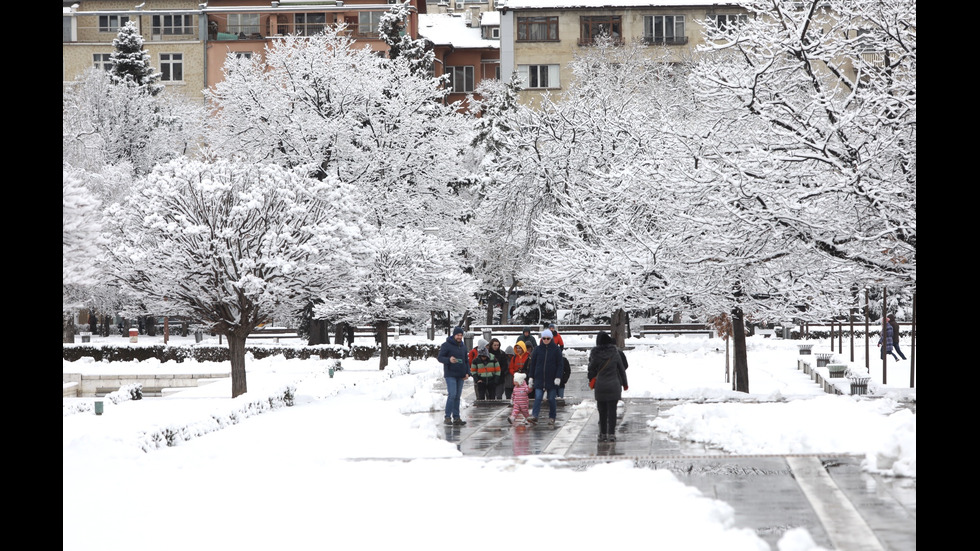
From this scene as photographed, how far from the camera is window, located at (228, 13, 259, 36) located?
6945 cm

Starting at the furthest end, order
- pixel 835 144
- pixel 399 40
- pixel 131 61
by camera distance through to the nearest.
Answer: pixel 131 61, pixel 399 40, pixel 835 144

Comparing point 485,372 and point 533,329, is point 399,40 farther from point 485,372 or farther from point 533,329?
point 485,372

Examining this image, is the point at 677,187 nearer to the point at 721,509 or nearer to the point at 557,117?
the point at 721,509

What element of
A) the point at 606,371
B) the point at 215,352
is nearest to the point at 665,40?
the point at 215,352

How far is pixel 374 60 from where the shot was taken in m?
43.1

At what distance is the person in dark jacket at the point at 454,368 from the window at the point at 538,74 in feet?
165

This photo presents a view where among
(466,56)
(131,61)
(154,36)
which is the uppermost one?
(154,36)

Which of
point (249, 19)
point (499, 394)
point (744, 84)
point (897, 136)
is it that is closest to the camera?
point (897, 136)

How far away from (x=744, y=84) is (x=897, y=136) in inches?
114

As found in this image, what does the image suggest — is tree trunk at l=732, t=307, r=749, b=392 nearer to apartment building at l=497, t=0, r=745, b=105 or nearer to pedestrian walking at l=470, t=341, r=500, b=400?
pedestrian walking at l=470, t=341, r=500, b=400

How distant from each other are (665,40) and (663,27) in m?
0.96

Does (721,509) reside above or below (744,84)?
below

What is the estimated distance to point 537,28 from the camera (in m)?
66.4
